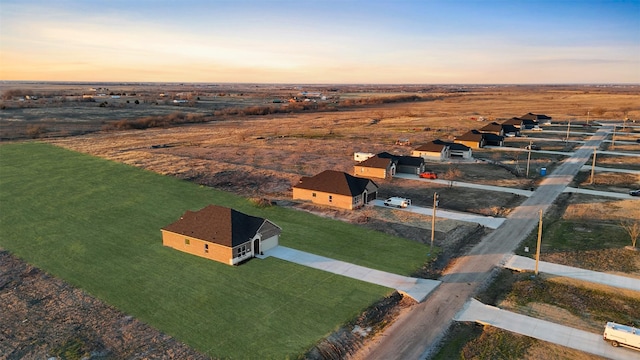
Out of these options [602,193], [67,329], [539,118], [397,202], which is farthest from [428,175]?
[539,118]

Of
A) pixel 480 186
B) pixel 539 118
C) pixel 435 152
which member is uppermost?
pixel 539 118

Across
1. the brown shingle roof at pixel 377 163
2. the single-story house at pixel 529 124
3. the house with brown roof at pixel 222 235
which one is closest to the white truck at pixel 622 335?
the house with brown roof at pixel 222 235

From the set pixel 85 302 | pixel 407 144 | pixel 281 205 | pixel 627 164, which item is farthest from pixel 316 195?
pixel 627 164

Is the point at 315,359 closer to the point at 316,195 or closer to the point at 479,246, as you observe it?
the point at 479,246

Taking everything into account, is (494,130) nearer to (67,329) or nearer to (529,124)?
(529,124)

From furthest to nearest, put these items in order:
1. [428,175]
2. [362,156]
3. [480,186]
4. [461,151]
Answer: [461,151] < [362,156] < [428,175] < [480,186]

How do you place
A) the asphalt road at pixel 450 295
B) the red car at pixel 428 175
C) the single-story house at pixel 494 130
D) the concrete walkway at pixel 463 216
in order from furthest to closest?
1. the single-story house at pixel 494 130
2. the red car at pixel 428 175
3. the concrete walkway at pixel 463 216
4. the asphalt road at pixel 450 295

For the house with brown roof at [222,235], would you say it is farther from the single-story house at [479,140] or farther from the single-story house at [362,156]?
the single-story house at [479,140]
